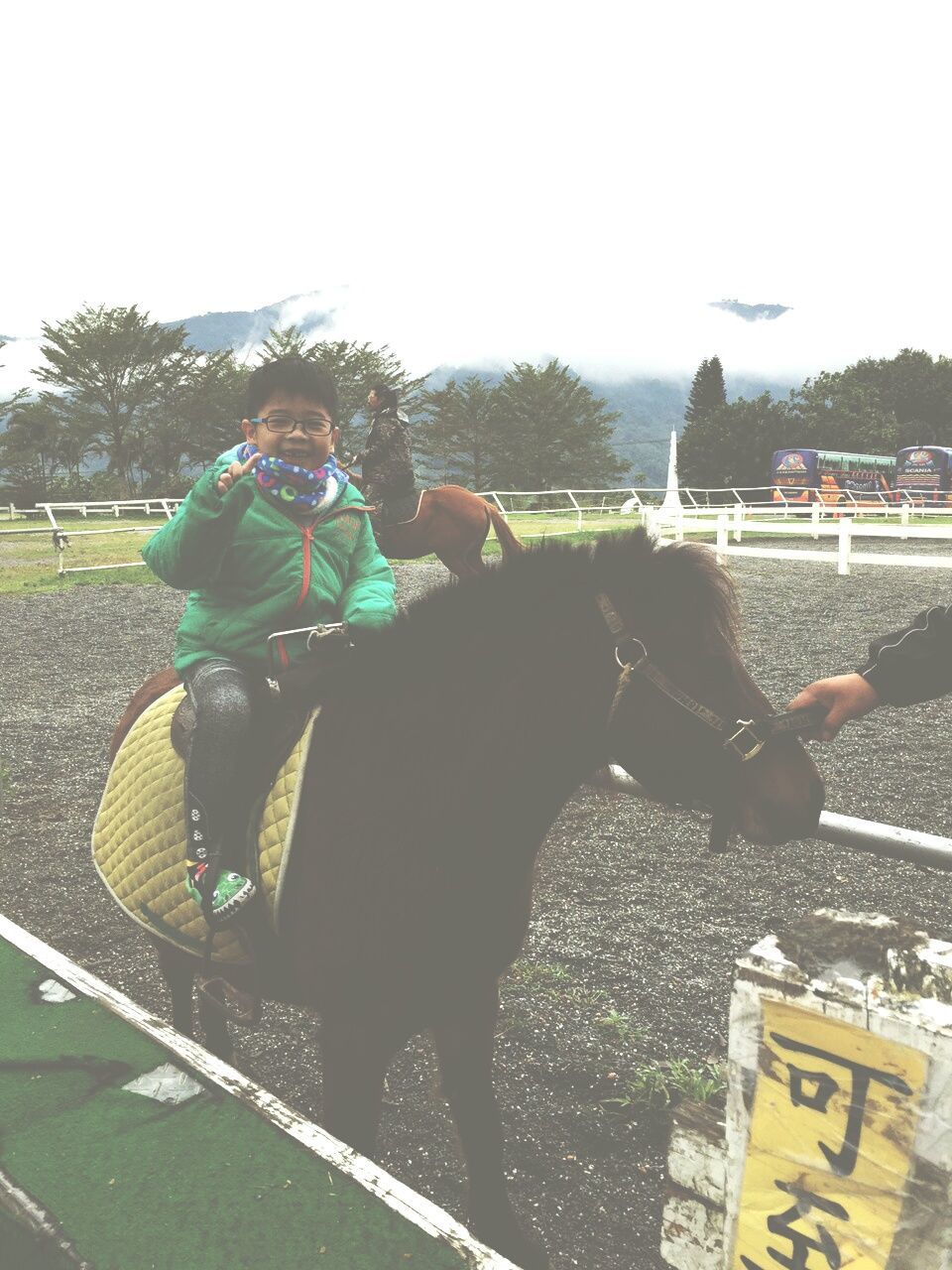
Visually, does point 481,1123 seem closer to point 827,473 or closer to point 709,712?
point 709,712

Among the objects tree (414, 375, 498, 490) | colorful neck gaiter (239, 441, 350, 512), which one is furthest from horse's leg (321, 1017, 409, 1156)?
tree (414, 375, 498, 490)

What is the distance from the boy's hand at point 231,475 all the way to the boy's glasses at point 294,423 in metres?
0.18

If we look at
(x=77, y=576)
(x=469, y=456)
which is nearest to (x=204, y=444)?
(x=469, y=456)

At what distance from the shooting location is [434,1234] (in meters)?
1.48

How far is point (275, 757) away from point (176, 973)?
115cm

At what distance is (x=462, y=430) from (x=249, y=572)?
6151 centimetres

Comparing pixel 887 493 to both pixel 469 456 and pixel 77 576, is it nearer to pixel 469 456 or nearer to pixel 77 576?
pixel 469 456

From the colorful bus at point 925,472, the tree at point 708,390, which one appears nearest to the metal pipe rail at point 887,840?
the colorful bus at point 925,472

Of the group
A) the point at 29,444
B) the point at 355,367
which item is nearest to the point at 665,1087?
the point at 355,367

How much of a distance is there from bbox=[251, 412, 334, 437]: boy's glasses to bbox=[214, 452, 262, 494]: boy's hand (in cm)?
18

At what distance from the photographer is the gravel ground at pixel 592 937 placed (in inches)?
→ 97.0

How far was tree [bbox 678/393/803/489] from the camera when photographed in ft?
219

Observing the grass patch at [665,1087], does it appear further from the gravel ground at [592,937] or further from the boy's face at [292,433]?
the boy's face at [292,433]

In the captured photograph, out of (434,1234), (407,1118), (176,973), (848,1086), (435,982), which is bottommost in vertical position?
(407,1118)
